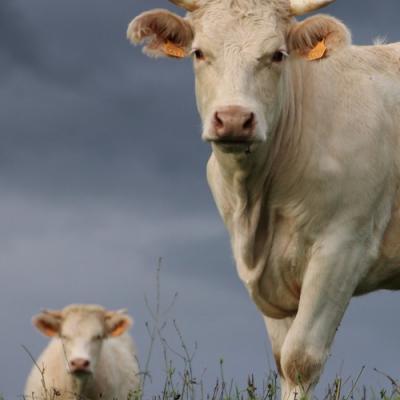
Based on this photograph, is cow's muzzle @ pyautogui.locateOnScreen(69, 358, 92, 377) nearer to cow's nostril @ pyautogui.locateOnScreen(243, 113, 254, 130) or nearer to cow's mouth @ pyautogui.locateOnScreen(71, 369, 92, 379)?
cow's mouth @ pyautogui.locateOnScreen(71, 369, 92, 379)

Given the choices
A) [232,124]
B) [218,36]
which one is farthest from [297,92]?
[232,124]

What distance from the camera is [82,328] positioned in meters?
12.6

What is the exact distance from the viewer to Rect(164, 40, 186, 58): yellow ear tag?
8.09 m

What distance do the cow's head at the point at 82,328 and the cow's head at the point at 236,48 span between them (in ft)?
16.4

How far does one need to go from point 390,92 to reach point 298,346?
229 centimetres

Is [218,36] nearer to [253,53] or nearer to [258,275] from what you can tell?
[253,53]

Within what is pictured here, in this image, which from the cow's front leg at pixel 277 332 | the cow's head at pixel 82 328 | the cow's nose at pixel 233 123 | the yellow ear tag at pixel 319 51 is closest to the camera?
the cow's nose at pixel 233 123

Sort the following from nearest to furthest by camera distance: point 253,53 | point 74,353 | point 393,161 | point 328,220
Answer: point 253,53 < point 328,220 < point 393,161 < point 74,353

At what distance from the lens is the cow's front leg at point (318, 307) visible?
26.2ft

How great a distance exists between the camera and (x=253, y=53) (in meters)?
7.58

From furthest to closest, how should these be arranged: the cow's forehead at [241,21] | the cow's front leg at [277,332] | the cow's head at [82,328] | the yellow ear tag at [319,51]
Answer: the cow's head at [82,328]
the cow's front leg at [277,332]
the yellow ear tag at [319,51]
the cow's forehead at [241,21]

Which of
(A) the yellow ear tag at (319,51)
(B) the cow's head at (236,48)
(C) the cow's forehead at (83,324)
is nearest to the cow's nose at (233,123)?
(B) the cow's head at (236,48)

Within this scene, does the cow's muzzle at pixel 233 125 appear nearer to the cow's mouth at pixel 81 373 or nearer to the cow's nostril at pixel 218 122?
the cow's nostril at pixel 218 122

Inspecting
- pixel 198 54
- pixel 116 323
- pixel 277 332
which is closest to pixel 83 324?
pixel 116 323
